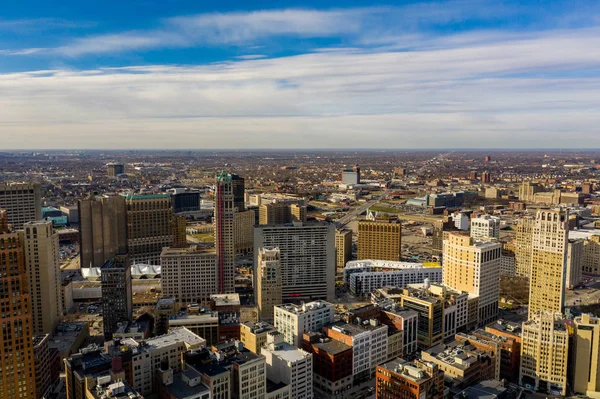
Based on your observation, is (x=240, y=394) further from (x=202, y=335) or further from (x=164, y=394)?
(x=202, y=335)

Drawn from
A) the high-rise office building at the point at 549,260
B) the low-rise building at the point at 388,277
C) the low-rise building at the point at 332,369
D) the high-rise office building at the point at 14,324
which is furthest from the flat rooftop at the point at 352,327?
the high-rise office building at the point at 14,324

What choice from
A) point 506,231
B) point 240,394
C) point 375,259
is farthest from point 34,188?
point 506,231

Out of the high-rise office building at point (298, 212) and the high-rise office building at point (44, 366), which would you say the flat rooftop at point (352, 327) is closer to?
the high-rise office building at point (44, 366)

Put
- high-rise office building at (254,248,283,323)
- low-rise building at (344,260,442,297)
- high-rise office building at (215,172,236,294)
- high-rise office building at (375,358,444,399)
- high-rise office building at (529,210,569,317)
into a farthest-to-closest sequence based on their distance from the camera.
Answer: low-rise building at (344,260,442,297), high-rise office building at (215,172,236,294), high-rise office building at (254,248,283,323), high-rise office building at (529,210,569,317), high-rise office building at (375,358,444,399)

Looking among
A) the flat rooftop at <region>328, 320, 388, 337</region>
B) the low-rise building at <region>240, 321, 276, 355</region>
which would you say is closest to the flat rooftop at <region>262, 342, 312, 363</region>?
the low-rise building at <region>240, 321, 276, 355</region>

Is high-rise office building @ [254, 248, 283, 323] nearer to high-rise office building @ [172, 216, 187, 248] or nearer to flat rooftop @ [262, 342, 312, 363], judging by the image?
flat rooftop @ [262, 342, 312, 363]
